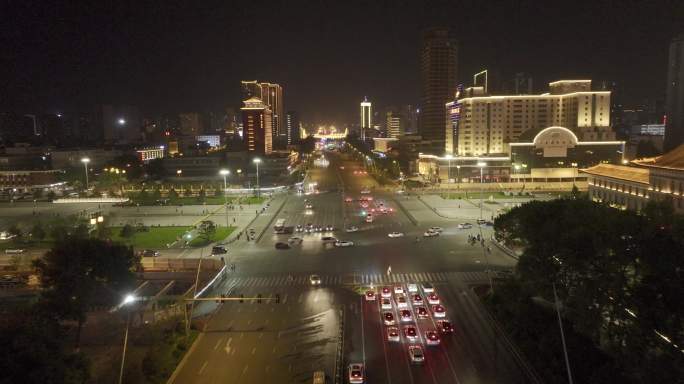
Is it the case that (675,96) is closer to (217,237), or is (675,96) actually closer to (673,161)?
(673,161)

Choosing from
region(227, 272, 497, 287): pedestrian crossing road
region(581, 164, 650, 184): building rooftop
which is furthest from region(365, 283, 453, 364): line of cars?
region(581, 164, 650, 184): building rooftop

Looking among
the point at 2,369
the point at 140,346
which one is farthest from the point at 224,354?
the point at 2,369

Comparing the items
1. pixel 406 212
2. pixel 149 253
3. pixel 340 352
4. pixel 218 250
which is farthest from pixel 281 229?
pixel 340 352

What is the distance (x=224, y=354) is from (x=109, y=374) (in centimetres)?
469

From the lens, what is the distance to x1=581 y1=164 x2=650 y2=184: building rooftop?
4312cm

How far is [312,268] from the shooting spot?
1388 inches

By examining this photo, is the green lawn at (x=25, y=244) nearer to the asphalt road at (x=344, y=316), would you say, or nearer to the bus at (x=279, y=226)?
the asphalt road at (x=344, y=316)

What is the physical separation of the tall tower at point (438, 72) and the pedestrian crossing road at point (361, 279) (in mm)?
114252

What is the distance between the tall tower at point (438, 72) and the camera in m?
142

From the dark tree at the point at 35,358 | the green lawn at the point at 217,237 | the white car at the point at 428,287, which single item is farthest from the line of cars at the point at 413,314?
the green lawn at the point at 217,237

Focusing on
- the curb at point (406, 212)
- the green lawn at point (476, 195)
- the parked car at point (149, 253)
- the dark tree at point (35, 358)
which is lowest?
the parked car at point (149, 253)

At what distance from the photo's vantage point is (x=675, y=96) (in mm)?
111000

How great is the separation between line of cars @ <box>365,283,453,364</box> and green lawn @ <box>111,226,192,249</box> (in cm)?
2413

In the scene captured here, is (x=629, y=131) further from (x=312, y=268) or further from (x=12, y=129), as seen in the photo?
(x=12, y=129)
